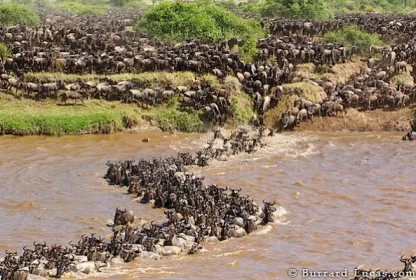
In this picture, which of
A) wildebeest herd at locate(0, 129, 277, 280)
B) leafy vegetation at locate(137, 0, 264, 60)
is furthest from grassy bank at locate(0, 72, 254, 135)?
leafy vegetation at locate(137, 0, 264, 60)

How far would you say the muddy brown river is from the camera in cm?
1247

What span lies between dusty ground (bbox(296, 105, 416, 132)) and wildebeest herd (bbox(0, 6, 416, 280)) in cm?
31

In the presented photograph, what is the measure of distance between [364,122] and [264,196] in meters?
8.84

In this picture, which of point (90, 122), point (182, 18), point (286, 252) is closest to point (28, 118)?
point (90, 122)

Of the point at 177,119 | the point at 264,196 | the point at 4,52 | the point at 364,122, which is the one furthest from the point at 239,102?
the point at 4,52

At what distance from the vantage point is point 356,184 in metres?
17.9

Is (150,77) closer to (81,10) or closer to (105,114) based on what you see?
(105,114)

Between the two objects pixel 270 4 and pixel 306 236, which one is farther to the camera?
pixel 270 4

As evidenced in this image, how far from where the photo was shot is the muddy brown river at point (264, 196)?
12469 mm

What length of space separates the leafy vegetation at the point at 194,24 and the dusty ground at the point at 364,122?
643 centimetres

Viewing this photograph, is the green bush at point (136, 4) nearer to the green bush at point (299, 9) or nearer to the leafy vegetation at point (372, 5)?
the leafy vegetation at point (372, 5)

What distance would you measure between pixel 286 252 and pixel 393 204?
4.52 metres

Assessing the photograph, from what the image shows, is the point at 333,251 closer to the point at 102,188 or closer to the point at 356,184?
the point at 356,184

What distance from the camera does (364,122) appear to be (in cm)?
2436
